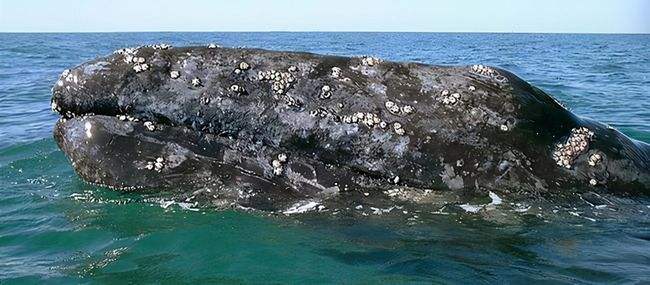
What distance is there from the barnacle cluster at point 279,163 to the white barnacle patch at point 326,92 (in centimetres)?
59

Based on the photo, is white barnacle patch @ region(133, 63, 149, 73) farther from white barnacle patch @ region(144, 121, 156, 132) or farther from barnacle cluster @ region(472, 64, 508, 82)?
barnacle cluster @ region(472, 64, 508, 82)

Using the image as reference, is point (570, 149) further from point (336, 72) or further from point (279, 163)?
Result: point (279, 163)

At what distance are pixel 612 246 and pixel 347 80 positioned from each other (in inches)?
96.7

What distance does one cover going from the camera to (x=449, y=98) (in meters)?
5.41

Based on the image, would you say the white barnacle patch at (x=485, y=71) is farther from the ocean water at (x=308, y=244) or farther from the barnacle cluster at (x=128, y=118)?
the barnacle cluster at (x=128, y=118)

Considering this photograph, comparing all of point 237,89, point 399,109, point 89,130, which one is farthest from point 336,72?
point 89,130

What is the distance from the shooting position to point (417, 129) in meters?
5.36

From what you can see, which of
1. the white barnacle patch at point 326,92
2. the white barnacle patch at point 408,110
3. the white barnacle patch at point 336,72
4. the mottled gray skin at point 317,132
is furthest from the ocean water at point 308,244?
the white barnacle patch at point 336,72

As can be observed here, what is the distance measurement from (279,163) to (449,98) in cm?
151

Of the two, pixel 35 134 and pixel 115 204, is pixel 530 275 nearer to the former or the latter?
pixel 115 204

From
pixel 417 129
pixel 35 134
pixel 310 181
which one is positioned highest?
pixel 417 129

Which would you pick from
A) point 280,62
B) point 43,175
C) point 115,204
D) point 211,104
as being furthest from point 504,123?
point 43,175

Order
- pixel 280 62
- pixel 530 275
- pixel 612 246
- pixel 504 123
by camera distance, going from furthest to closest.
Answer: pixel 280 62
pixel 504 123
pixel 612 246
pixel 530 275

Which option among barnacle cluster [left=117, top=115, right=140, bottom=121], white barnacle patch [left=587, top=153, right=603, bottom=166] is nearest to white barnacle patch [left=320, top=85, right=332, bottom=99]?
barnacle cluster [left=117, top=115, right=140, bottom=121]
